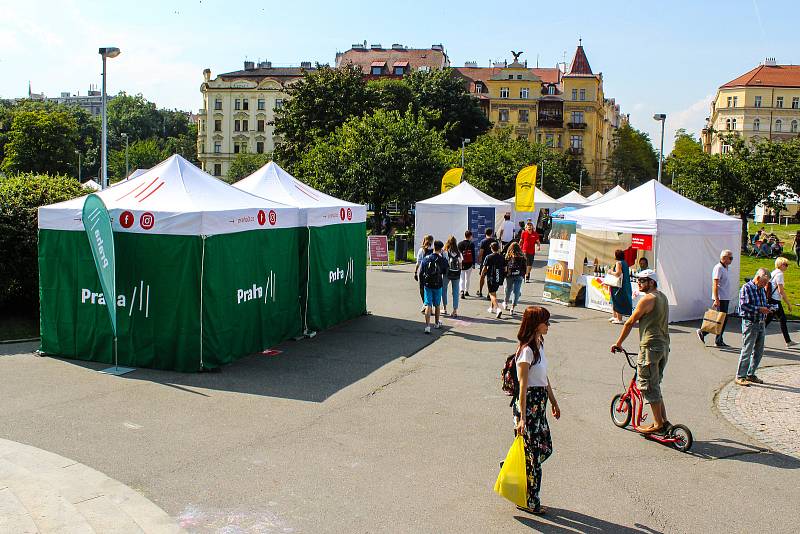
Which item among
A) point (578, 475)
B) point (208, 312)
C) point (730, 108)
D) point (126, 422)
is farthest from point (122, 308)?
point (730, 108)

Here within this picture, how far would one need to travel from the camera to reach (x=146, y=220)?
36.8 feet

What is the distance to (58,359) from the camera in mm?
12008

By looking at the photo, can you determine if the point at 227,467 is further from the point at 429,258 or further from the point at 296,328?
the point at 429,258

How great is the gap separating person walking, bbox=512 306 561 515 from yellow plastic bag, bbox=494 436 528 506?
78 millimetres

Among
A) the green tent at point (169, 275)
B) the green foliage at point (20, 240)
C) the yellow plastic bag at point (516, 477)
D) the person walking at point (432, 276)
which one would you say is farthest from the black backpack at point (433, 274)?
the yellow plastic bag at point (516, 477)

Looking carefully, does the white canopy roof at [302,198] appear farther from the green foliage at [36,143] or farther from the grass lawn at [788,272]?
the green foliage at [36,143]

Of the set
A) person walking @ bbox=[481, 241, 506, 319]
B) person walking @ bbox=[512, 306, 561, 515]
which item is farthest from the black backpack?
person walking @ bbox=[512, 306, 561, 515]

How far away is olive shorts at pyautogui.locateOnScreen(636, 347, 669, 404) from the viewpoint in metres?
8.38

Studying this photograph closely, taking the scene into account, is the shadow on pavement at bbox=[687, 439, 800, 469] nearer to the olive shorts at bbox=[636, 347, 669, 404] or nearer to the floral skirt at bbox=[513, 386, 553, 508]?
the olive shorts at bbox=[636, 347, 669, 404]

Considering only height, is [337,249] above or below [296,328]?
above

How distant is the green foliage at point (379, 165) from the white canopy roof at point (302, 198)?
18482mm

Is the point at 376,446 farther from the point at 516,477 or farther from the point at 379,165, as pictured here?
the point at 379,165

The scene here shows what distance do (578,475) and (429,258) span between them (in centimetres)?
752

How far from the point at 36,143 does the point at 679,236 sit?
7420cm
